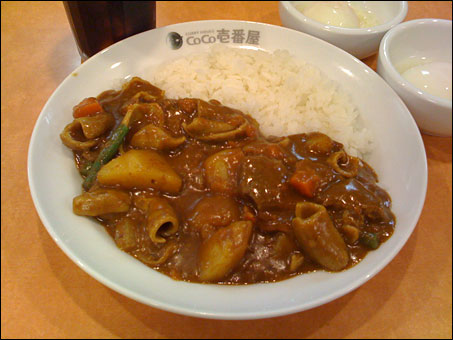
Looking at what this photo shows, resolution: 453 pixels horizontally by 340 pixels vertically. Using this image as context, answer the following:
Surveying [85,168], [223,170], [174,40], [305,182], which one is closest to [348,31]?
[174,40]

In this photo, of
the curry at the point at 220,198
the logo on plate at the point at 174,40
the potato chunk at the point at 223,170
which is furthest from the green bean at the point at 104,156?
→ the logo on plate at the point at 174,40

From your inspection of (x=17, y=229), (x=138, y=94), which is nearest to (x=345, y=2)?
(x=138, y=94)

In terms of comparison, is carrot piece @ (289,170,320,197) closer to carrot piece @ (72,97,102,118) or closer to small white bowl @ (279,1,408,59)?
carrot piece @ (72,97,102,118)

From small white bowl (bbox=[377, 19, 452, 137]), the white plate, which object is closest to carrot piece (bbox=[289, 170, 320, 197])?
the white plate

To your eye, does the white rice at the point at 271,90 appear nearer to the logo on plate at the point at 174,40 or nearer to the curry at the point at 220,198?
the logo on plate at the point at 174,40

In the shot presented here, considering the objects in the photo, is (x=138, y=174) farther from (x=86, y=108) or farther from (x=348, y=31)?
(x=348, y=31)
